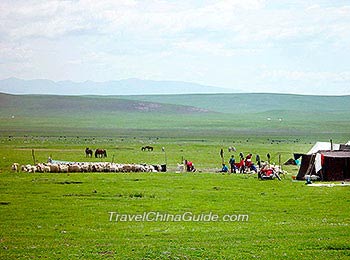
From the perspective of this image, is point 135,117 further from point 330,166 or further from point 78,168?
point 330,166

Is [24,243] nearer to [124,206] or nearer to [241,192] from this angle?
[124,206]

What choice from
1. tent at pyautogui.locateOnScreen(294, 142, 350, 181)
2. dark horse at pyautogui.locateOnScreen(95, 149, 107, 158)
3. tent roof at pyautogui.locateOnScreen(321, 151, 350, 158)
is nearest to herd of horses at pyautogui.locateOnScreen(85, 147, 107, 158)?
dark horse at pyautogui.locateOnScreen(95, 149, 107, 158)

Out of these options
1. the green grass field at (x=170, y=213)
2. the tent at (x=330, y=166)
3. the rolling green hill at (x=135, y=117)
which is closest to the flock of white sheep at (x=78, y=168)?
the green grass field at (x=170, y=213)

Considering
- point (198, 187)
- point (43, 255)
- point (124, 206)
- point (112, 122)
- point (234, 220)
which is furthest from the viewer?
point (112, 122)

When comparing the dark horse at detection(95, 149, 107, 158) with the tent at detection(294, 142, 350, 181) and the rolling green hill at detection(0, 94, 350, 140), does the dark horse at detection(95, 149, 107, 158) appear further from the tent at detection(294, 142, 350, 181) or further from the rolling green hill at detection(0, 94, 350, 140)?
the rolling green hill at detection(0, 94, 350, 140)

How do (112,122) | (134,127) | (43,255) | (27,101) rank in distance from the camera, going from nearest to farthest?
(43,255)
(134,127)
(112,122)
(27,101)

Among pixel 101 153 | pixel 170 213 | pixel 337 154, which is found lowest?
pixel 101 153

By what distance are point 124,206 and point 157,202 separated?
4.82 feet

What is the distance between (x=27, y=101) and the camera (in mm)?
177250

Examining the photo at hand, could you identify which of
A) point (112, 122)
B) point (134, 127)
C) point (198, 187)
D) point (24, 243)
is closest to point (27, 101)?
point (112, 122)

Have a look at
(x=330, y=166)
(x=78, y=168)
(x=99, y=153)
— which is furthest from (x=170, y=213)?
(x=99, y=153)

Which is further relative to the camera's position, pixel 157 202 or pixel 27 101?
pixel 27 101

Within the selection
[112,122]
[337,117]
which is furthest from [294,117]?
[112,122]

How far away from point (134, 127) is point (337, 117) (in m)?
58.1
